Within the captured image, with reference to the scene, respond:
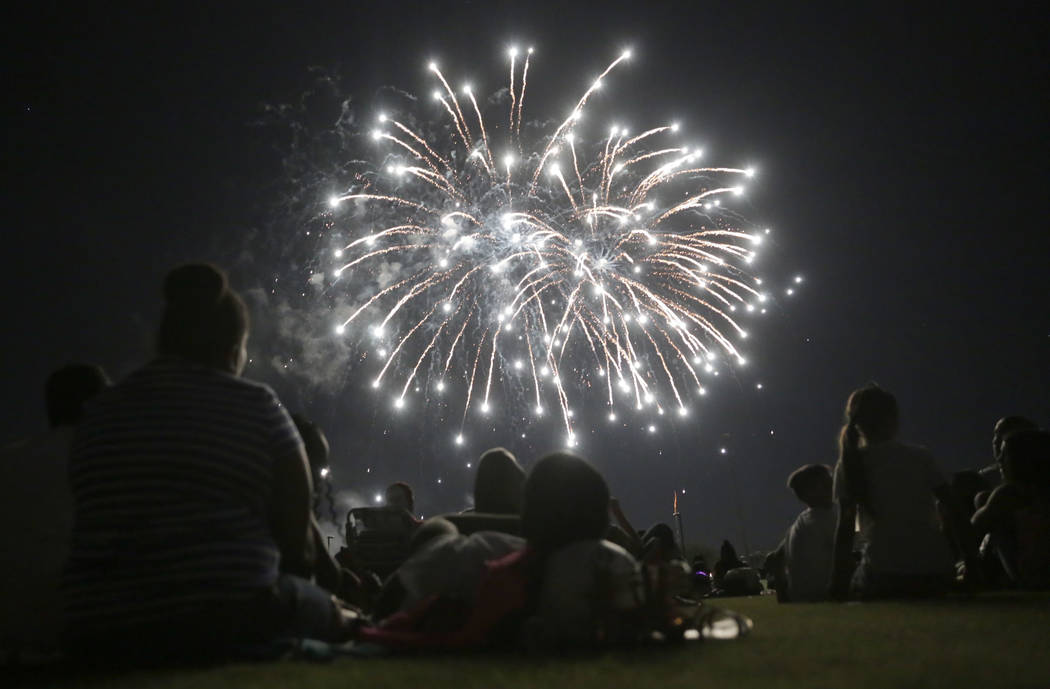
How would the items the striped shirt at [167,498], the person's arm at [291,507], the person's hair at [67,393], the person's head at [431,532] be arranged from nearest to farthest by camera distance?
1. the striped shirt at [167,498]
2. the person's arm at [291,507]
3. the person's hair at [67,393]
4. the person's head at [431,532]

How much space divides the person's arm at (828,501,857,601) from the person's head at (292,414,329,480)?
15.6 feet

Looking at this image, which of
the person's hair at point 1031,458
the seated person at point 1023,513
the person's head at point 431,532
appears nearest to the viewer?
the person's head at point 431,532

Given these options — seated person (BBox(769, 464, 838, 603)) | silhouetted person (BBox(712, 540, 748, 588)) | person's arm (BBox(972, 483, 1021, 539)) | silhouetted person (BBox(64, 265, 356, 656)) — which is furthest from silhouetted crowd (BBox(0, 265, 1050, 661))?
silhouetted person (BBox(712, 540, 748, 588))

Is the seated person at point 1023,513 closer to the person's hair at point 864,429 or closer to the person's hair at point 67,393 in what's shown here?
the person's hair at point 864,429

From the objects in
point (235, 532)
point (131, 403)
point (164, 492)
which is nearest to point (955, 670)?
point (235, 532)

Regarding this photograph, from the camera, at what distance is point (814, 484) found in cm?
798

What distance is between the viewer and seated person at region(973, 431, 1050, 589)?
680 cm

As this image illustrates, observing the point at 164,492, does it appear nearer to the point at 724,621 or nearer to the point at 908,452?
the point at 724,621

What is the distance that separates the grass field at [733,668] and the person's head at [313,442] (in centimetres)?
303

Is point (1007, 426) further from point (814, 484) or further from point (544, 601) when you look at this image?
point (544, 601)

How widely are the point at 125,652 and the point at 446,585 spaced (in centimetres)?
162

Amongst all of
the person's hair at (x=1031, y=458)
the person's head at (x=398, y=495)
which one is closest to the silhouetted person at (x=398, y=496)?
the person's head at (x=398, y=495)

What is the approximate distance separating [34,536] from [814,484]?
23.4 feet

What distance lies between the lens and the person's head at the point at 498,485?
6676 millimetres
